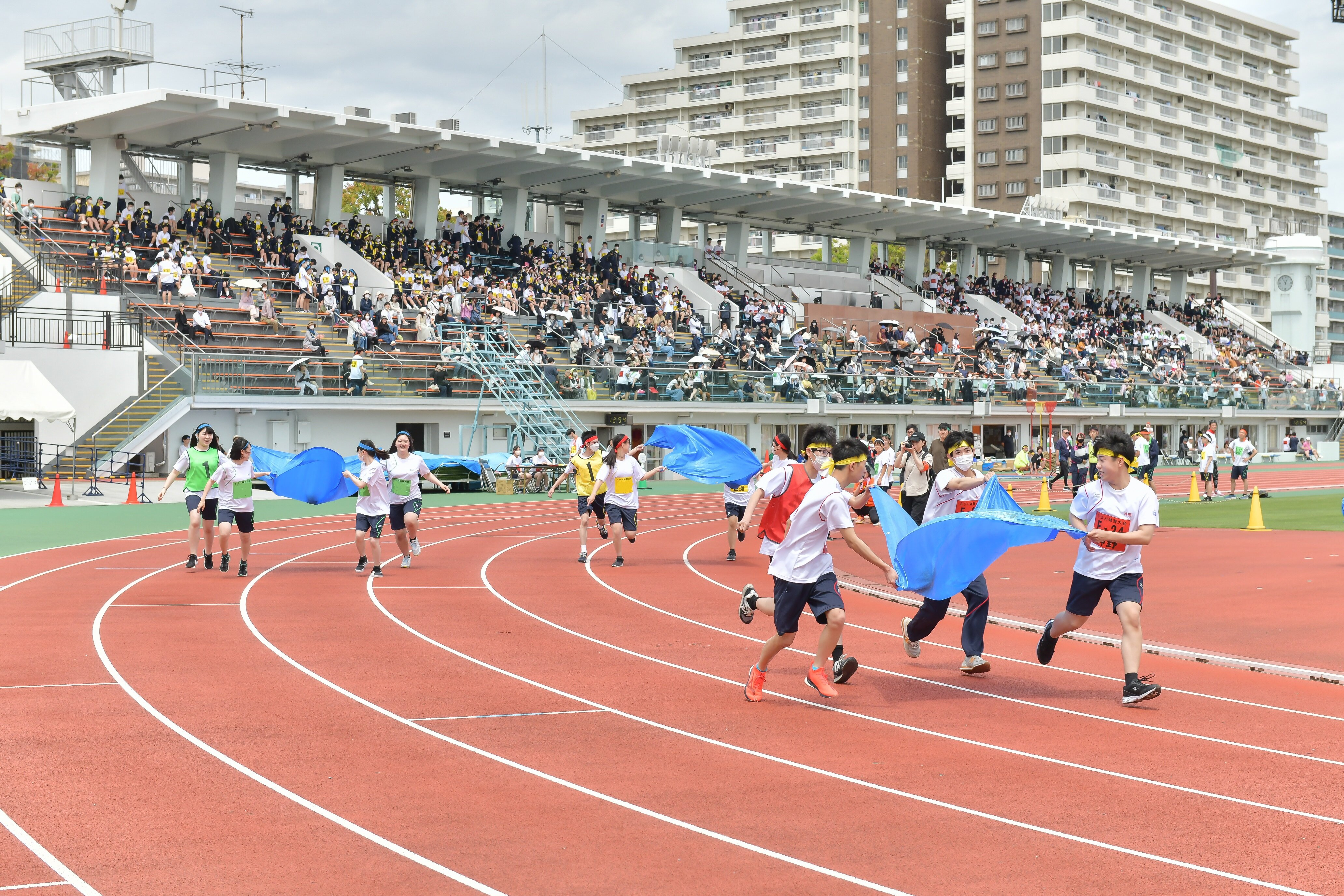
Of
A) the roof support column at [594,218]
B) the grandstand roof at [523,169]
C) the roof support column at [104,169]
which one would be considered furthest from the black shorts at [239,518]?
the roof support column at [594,218]

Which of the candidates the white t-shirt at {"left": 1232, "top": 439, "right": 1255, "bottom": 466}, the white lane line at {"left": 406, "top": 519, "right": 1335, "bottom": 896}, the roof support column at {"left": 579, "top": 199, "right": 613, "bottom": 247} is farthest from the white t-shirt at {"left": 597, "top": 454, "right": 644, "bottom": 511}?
the roof support column at {"left": 579, "top": 199, "right": 613, "bottom": 247}

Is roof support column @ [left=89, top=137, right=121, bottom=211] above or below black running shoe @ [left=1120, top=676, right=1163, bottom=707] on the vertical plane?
above

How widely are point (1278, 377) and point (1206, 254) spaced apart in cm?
1005

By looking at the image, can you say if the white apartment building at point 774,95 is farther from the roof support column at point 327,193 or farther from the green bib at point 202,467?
the green bib at point 202,467

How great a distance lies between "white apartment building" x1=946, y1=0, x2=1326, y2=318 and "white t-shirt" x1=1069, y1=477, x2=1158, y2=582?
8938 centimetres

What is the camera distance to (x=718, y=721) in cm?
945

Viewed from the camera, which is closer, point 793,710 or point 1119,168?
point 793,710

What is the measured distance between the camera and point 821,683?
10328 millimetres

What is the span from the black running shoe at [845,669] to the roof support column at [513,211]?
45.6 meters

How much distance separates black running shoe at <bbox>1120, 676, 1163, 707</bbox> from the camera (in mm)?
9875

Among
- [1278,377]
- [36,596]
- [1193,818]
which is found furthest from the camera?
[1278,377]

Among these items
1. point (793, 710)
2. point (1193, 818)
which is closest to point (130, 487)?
point (793, 710)

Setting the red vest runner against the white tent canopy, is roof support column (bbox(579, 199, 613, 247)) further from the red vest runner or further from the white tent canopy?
the red vest runner

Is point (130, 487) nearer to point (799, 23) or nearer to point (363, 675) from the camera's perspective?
point (363, 675)
